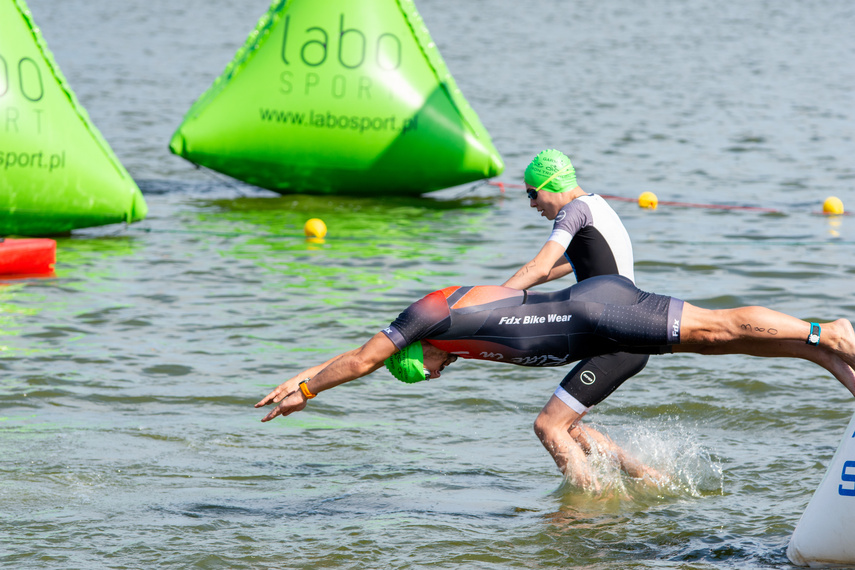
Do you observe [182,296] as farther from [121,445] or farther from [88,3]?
[88,3]

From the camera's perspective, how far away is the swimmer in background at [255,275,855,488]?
17.6ft

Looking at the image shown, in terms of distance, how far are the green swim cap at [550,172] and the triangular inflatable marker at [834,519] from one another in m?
2.01

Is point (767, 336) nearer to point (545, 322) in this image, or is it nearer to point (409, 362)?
point (545, 322)

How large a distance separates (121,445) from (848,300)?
6.45 m

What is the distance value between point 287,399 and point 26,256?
640 centimetres

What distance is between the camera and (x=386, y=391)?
8523 mm

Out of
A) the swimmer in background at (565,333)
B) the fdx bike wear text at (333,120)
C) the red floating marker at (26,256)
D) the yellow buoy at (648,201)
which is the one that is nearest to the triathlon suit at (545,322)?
the swimmer in background at (565,333)

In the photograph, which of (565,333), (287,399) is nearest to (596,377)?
(565,333)

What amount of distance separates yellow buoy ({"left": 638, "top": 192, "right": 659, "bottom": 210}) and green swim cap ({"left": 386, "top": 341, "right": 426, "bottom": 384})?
9.61 metres

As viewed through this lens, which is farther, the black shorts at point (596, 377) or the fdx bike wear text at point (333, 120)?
the fdx bike wear text at point (333, 120)

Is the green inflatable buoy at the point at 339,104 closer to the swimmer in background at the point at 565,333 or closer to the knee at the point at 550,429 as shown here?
the knee at the point at 550,429

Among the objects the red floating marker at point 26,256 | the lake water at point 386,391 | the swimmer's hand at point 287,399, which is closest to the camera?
the swimmer's hand at point 287,399

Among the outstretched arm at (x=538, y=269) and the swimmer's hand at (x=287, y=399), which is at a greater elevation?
the outstretched arm at (x=538, y=269)

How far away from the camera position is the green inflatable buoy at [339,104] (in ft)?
45.9
